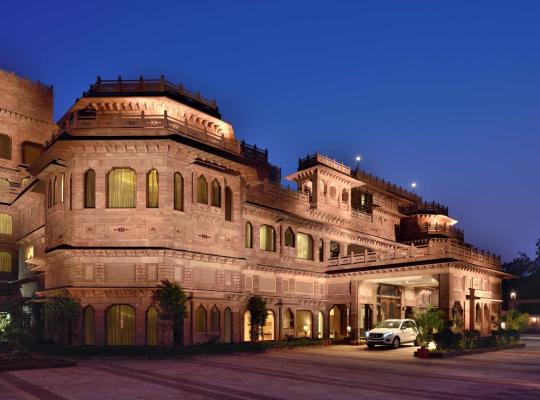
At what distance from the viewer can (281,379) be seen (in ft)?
66.0

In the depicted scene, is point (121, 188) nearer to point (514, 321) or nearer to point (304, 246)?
point (304, 246)

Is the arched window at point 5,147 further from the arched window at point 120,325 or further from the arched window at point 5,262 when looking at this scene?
the arched window at point 120,325

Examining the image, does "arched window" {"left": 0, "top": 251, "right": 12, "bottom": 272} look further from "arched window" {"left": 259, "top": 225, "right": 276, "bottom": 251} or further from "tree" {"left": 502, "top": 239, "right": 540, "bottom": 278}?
"tree" {"left": 502, "top": 239, "right": 540, "bottom": 278}

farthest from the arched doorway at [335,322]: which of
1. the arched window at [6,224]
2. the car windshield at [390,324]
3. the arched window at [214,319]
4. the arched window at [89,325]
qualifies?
the arched window at [6,224]

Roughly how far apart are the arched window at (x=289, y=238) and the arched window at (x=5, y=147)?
2392cm

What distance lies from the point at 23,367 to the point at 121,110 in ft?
55.9

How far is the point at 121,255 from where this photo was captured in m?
30.8

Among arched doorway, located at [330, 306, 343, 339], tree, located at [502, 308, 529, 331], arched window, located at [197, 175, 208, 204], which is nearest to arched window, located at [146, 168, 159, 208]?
arched window, located at [197, 175, 208, 204]

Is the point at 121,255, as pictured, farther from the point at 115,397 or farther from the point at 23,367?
the point at 115,397

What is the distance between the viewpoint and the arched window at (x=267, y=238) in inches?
1606

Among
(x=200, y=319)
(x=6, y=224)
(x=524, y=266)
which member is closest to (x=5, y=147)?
(x=6, y=224)

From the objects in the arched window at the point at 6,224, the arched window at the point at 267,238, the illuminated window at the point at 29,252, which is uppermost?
the arched window at the point at 6,224

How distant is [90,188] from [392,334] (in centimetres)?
2077

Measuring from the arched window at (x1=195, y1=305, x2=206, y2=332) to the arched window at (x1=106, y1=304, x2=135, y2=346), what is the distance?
3.86 metres
